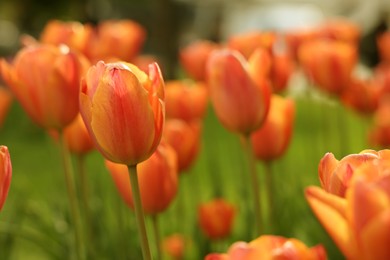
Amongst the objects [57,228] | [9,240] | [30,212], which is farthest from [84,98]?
[30,212]

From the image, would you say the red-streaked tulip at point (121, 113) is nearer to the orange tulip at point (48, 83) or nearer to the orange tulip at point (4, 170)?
the orange tulip at point (4, 170)

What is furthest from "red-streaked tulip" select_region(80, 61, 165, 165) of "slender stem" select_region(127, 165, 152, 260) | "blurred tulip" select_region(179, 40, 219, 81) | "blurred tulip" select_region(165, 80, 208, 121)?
"blurred tulip" select_region(179, 40, 219, 81)

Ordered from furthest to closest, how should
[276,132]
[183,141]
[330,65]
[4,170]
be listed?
[330,65], [183,141], [276,132], [4,170]

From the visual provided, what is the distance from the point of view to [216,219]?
4.59ft

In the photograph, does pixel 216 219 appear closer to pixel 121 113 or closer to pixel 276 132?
pixel 276 132

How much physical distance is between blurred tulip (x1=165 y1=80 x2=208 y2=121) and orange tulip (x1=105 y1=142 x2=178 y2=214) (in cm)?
64

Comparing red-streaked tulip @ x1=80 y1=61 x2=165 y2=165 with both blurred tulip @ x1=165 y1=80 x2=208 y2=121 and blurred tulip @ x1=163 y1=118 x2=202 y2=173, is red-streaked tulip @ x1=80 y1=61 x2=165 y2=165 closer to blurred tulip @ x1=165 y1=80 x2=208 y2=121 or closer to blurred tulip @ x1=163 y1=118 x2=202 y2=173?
blurred tulip @ x1=163 y1=118 x2=202 y2=173

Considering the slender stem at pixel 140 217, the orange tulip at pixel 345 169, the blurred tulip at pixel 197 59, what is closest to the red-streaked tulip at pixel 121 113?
the slender stem at pixel 140 217

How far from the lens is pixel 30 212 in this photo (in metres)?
1.74

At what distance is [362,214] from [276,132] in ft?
2.34

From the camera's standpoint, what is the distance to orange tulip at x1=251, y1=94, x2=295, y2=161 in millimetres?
1176

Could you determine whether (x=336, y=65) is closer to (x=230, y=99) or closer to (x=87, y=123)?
(x=230, y=99)

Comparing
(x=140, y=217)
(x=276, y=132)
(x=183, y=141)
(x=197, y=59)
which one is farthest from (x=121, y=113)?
(x=197, y=59)

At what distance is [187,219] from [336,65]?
1.69 feet
